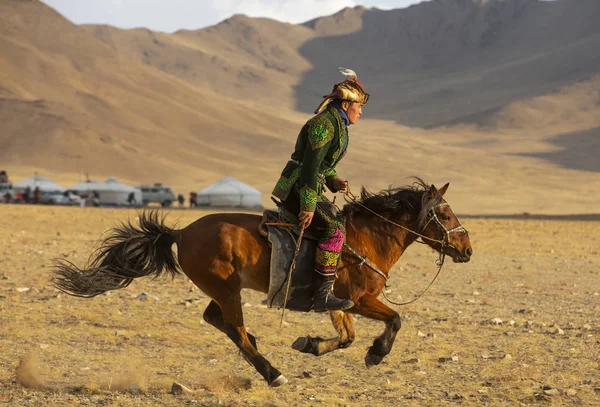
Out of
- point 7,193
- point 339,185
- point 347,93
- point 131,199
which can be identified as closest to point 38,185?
point 7,193

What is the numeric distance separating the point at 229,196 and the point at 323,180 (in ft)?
200

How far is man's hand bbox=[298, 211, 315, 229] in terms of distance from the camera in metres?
7.29

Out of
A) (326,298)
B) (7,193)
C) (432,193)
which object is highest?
(432,193)

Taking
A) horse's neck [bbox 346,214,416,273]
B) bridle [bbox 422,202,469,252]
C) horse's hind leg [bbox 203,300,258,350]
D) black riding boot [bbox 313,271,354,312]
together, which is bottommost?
horse's hind leg [bbox 203,300,258,350]

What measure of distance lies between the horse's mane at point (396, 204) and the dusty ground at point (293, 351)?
4.71ft

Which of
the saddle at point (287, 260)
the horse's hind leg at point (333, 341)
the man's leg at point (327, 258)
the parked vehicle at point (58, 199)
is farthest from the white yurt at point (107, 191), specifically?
the man's leg at point (327, 258)

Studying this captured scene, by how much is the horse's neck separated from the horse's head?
0.17m

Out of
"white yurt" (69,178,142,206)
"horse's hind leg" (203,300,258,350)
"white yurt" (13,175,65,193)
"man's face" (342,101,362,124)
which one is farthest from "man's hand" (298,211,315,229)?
"white yurt" (13,175,65,193)

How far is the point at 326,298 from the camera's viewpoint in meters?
7.30

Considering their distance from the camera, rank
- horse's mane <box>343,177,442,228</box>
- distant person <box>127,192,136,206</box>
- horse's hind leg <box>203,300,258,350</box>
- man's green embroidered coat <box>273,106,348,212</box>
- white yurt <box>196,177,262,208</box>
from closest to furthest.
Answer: man's green embroidered coat <box>273,106,348,212</box> < horse's hind leg <box>203,300,258,350</box> < horse's mane <box>343,177,442,228</box> < distant person <box>127,192,136,206</box> < white yurt <box>196,177,262,208</box>

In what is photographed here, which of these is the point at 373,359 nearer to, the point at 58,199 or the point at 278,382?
the point at 278,382

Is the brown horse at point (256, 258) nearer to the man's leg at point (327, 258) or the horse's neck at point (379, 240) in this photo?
the horse's neck at point (379, 240)

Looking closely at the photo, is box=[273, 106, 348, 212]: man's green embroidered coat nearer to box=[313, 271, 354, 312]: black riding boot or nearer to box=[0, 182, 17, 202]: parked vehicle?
box=[313, 271, 354, 312]: black riding boot

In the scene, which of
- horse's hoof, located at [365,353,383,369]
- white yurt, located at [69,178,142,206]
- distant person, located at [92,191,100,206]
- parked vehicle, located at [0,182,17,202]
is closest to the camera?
horse's hoof, located at [365,353,383,369]
